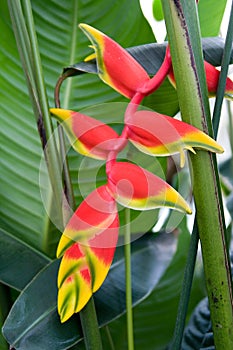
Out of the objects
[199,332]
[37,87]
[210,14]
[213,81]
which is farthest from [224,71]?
[199,332]

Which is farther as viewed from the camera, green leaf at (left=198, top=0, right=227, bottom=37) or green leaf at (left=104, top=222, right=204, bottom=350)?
green leaf at (left=104, top=222, right=204, bottom=350)

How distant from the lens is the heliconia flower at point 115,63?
0.34m

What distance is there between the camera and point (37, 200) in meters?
0.61

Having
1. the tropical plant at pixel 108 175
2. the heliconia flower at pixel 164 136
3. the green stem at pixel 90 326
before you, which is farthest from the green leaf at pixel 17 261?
the heliconia flower at pixel 164 136

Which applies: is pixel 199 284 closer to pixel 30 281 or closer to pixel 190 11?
pixel 30 281

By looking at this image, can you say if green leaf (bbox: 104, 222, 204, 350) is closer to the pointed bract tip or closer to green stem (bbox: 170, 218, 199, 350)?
green stem (bbox: 170, 218, 199, 350)

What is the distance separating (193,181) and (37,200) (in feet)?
1.02

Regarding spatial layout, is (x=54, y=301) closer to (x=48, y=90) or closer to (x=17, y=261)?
(x=17, y=261)

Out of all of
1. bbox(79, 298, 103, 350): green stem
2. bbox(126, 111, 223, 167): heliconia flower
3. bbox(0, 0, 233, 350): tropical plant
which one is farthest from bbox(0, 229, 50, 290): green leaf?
bbox(126, 111, 223, 167): heliconia flower

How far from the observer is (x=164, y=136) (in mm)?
309

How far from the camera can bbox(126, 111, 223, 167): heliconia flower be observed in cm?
31

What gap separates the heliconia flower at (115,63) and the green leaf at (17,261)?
0.22m

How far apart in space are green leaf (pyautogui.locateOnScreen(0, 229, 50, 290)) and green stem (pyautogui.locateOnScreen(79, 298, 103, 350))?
0.13 meters

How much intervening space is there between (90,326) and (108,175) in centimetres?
14
